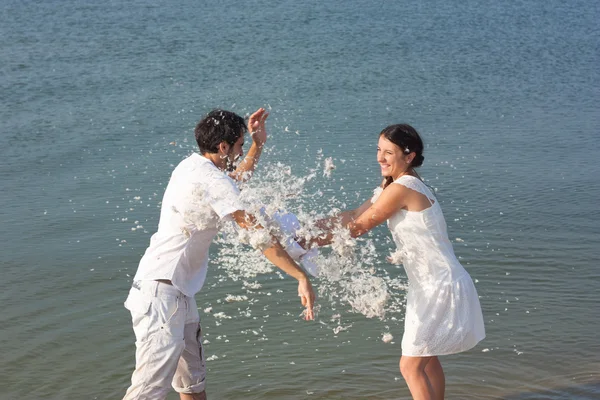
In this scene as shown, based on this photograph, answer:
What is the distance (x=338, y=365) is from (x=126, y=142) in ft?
22.4

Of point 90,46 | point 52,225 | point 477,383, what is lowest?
point 477,383

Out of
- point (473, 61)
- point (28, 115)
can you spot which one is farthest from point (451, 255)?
point (473, 61)

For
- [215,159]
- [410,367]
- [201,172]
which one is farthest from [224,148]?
[410,367]

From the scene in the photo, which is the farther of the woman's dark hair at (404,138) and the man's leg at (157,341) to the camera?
the woman's dark hair at (404,138)

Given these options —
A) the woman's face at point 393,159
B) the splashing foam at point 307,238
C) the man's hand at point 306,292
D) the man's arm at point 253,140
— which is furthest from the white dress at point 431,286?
the man's arm at point 253,140

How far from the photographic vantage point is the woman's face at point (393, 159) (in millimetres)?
4559

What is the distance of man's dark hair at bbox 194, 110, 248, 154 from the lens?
174 inches

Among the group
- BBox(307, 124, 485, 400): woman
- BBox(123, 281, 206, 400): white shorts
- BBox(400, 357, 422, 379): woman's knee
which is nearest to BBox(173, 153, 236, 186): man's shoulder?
BBox(123, 281, 206, 400): white shorts

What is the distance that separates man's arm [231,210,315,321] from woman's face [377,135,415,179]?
0.74 meters

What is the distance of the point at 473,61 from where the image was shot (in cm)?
1806

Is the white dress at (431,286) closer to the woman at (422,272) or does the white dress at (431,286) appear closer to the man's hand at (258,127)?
the woman at (422,272)

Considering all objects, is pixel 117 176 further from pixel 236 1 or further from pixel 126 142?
pixel 236 1

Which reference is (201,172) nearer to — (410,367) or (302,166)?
(410,367)

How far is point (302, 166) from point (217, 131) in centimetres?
637
